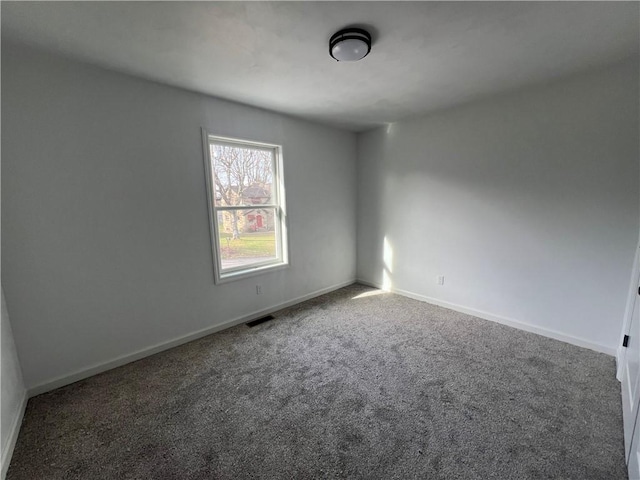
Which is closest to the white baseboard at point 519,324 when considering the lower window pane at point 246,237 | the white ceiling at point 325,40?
the lower window pane at point 246,237

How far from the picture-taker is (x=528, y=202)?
2693mm

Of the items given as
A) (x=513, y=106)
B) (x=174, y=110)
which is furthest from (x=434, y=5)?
(x=174, y=110)

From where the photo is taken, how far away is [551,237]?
2.59 m

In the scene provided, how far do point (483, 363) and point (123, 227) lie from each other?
3267 mm

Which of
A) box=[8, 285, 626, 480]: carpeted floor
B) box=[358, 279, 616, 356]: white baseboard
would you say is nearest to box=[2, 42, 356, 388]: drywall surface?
box=[8, 285, 626, 480]: carpeted floor

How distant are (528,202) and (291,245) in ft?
8.76

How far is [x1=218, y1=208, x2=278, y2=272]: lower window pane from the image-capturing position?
299cm

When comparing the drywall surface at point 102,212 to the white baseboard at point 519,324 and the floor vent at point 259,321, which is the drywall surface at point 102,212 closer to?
the floor vent at point 259,321

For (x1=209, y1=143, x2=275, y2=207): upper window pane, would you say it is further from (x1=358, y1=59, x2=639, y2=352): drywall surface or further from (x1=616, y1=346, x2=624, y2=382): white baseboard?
(x1=616, y1=346, x2=624, y2=382): white baseboard

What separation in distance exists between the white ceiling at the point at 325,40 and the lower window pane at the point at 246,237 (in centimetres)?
129

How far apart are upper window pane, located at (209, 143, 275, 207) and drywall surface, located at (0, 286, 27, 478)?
1.78 m

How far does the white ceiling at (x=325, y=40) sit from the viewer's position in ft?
4.86

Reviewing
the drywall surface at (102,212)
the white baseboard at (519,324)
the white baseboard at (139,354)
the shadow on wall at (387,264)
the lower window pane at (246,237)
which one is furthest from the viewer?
the shadow on wall at (387,264)

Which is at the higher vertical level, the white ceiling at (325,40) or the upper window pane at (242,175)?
the white ceiling at (325,40)
